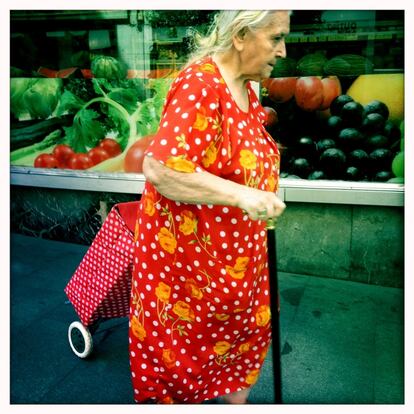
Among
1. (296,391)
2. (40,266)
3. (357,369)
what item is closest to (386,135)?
(357,369)

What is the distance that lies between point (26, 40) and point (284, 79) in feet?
9.20

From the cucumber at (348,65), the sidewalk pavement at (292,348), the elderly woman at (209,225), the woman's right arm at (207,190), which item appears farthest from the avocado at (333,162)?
the woman's right arm at (207,190)

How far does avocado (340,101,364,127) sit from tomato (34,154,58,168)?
120 inches

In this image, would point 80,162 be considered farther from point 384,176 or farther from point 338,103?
point 384,176

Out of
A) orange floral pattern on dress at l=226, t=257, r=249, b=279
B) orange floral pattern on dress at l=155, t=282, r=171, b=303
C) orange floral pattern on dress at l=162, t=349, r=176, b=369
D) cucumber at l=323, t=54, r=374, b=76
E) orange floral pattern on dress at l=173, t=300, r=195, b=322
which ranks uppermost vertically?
cucumber at l=323, t=54, r=374, b=76

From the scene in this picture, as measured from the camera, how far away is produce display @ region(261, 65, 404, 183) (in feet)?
13.2

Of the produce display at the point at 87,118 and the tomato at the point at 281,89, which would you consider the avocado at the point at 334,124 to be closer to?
the tomato at the point at 281,89

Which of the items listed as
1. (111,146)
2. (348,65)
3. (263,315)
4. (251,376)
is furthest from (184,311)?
(111,146)

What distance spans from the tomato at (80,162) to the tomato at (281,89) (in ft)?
6.73

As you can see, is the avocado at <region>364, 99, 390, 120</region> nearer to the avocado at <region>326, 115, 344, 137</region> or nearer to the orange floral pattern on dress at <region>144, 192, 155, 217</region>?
the avocado at <region>326, 115, 344, 137</region>

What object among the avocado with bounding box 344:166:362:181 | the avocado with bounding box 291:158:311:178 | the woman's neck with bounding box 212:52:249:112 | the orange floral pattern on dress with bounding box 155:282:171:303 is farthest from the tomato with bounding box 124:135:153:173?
the woman's neck with bounding box 212:52:249:112

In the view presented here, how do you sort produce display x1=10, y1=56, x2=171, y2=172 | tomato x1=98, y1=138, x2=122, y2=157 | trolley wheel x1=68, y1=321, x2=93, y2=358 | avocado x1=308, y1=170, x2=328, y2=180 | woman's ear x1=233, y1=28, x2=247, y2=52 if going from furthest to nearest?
tomato x1=98, y1=138, x2=122, y2=157 → produce display x1=10, y1=56, x2=171, y2=172 → avocado x1=308, y1=170, x2=328, y2=180 → trolley wheel x1=68, y1=321, x2=93, y2=358 → woman's ear x1=233, y1=28, x2=247, y2=52

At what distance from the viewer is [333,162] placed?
4148 millimetres
